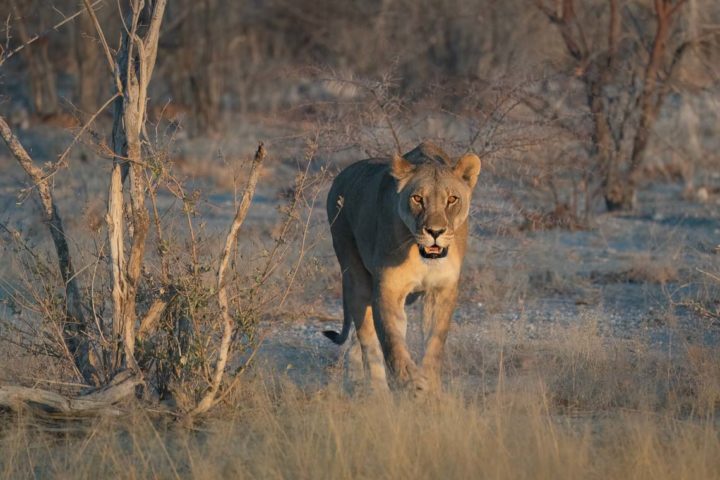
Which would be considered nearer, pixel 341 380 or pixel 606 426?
pixel 606 426

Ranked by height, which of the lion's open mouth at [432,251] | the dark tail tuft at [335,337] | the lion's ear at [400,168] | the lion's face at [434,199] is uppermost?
the lion's ear at [400,168]

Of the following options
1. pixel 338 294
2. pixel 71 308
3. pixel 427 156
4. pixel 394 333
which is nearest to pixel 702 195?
pixel 338 294

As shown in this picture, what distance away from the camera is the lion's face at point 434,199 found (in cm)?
591

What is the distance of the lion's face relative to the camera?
5.91 m

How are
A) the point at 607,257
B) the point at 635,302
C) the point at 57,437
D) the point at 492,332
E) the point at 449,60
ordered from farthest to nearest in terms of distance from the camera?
the point at 449,60 → the point at 607,257 → the point at 635,302 → the point at 492,332 → the point at 57,437

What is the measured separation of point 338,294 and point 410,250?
12.0ft

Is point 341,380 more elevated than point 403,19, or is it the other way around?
point 403,19

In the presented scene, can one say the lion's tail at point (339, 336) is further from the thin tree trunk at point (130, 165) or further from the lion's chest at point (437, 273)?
the thin tree trunk at point (130, 165)

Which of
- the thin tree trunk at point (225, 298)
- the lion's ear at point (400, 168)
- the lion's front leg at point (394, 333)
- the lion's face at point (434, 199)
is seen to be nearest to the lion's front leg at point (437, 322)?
the lion's front leg at point (394, 333)

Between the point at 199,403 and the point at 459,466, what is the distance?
1513mm

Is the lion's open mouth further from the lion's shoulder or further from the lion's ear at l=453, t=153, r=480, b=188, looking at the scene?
the lion's shoulder

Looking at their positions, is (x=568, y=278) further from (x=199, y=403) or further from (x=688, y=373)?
(x=199, y=403)

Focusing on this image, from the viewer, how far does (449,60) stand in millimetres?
23188

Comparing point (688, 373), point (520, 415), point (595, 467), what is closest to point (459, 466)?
point (595, 467)
